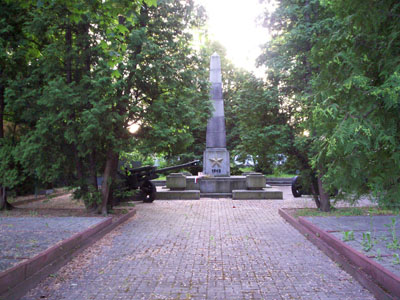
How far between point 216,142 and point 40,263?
14380 millimetres

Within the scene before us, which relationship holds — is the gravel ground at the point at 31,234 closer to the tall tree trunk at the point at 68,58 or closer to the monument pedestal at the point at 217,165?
the tall tree trunk at the point at 68,58

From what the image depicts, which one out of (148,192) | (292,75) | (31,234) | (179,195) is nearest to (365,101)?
(31,234)

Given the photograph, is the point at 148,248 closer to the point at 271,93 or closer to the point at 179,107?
the point at 179,107

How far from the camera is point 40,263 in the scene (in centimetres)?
480

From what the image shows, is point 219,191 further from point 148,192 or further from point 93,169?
point 93,169

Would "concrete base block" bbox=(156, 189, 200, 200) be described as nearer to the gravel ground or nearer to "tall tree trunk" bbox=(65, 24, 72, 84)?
the gravel ground

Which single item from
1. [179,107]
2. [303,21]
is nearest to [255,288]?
[179,107]

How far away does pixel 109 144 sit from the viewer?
30.4 feet

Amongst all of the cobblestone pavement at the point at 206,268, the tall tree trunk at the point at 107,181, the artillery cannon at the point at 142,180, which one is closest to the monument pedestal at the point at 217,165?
the artillery cannon at the point at 142,180

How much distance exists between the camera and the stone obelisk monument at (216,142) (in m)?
18.3

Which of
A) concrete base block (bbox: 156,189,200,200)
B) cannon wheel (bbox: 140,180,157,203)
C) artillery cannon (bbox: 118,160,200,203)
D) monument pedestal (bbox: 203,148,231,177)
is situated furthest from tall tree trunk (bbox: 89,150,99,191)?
monument pedestal (bbox: 203,148,231,177)

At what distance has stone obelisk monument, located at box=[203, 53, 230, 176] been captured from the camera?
18.3 meters

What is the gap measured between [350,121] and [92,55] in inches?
289

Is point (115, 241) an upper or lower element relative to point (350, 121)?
lower
